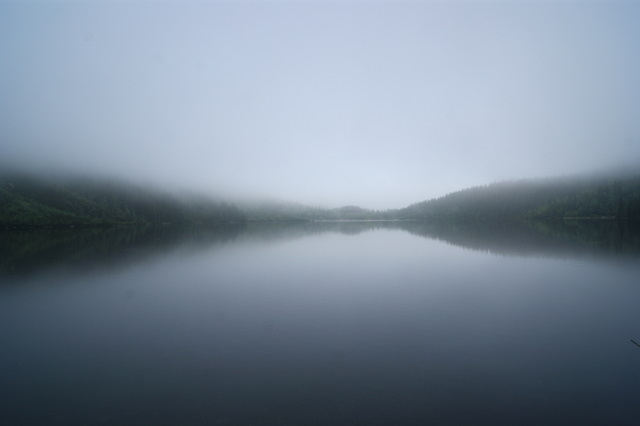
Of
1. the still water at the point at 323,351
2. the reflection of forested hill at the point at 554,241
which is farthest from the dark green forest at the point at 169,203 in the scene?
the still water at the point at 323,351

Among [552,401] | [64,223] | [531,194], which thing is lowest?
[552,401]

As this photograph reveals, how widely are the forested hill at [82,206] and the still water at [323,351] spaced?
119113 millimetres

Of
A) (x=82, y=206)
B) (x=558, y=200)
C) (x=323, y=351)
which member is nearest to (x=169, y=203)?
(x=82, y=206)

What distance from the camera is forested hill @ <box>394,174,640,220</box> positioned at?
126938 mm

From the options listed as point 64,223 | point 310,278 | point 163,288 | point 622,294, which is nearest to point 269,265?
point 310,278

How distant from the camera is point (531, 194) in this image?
567 feet

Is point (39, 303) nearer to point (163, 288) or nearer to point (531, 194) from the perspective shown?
point (163, 288)

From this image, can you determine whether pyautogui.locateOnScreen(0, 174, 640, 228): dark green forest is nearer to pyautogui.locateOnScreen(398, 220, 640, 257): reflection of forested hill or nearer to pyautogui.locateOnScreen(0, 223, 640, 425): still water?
pyautogui.locateOnScreen(398, 220, 640, 257): reflection of forested hill

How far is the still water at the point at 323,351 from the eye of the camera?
795 centimetres

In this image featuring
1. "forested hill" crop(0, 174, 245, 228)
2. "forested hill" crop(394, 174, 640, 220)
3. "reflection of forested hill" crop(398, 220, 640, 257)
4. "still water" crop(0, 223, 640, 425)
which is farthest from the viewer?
"forested hill" crop(394, 174, 640, 220)

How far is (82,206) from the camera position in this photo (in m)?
148

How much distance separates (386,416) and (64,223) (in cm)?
14499

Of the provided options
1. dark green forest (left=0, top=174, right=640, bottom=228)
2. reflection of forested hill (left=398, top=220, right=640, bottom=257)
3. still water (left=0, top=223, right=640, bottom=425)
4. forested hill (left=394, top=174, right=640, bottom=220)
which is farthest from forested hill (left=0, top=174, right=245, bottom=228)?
forested hill (left=394, top=174, right=640, bottom=220)

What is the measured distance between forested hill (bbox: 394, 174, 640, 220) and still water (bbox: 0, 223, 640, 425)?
443ft
